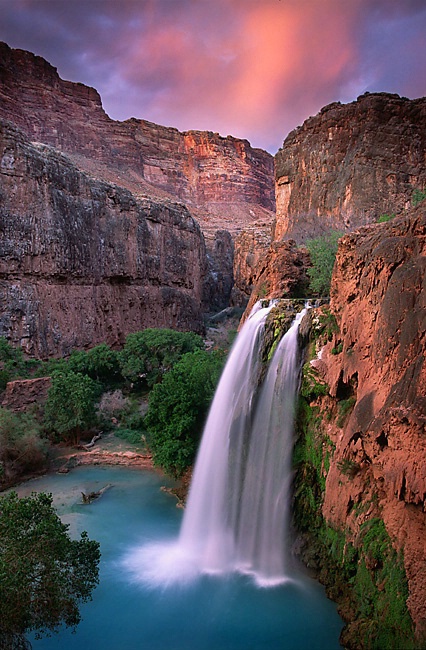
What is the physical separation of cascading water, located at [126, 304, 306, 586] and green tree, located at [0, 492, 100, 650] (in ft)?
10.1

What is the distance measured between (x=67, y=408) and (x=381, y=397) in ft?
47.4

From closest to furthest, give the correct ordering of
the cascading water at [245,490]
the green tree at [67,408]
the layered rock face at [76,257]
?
1. the cascading water at [245,490]
2. the green tree at [67,408]
3. the layered rock face at [76,257]

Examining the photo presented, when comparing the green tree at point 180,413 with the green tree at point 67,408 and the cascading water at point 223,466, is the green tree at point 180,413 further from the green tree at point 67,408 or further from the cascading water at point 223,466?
the green tree at point 67,408

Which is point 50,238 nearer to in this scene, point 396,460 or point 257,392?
point 257,392

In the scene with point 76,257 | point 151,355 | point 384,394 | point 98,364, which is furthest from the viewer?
point 76,257

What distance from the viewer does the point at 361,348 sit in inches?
349

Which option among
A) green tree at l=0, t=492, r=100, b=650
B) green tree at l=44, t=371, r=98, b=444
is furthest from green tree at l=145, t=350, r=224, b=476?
green tree at l=0, t=492, r=100, b=650

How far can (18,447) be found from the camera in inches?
627

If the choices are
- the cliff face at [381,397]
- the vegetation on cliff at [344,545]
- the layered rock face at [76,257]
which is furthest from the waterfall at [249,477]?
the layered rock face at [76,257]

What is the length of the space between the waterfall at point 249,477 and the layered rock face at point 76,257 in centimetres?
1768

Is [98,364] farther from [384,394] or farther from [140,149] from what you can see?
[140,149]

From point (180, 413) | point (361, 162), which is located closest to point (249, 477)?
point (180, 413)

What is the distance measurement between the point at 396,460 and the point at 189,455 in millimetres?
8824

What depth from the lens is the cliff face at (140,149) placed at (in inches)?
2422
